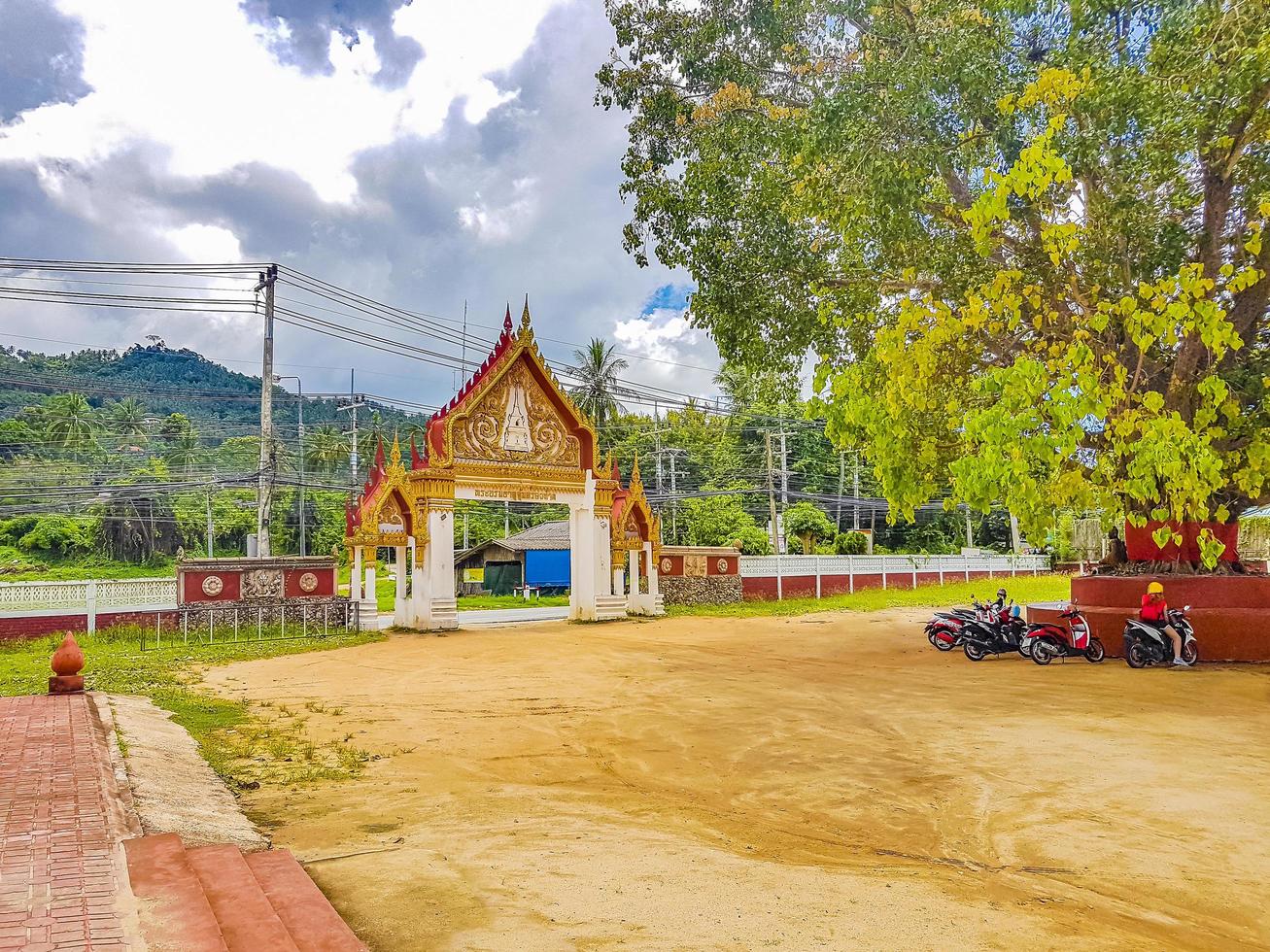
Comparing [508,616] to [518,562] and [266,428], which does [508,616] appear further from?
[518,562]

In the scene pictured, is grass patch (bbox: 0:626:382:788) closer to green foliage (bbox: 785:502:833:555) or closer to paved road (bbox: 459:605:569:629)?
paved road (bbox: 459:605:569:629)

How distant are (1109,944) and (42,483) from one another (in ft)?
162

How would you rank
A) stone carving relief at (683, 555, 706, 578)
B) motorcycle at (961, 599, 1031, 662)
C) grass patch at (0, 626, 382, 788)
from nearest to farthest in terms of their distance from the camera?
grass patch at (0, 626, 382, 788), motorcycle at (961, 599, 1031, 662), stone carving relief at (683, 555, 706, 578)

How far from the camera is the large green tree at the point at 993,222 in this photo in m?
10.6

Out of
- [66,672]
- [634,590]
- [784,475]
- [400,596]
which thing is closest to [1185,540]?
[634,590]

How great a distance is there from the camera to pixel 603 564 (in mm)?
21453

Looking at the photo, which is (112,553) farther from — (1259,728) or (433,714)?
(1259,728)

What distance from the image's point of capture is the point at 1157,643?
12.5 meters

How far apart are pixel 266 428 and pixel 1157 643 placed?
21225mm

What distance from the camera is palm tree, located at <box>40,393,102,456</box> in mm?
49188

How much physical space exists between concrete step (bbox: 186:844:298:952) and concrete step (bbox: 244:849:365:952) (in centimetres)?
6

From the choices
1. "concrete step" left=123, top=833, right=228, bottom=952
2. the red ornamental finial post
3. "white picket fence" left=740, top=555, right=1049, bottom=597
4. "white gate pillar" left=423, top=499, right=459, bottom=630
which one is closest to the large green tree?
"white gate pillar" left=423, top=499, right=459, bottom=630

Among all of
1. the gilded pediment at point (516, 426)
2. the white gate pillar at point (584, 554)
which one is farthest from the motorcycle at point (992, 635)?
the gilded pediment at point (516, 426)

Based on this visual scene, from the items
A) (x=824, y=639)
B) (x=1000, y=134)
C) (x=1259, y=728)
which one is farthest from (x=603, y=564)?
(x=1259, y=728)
